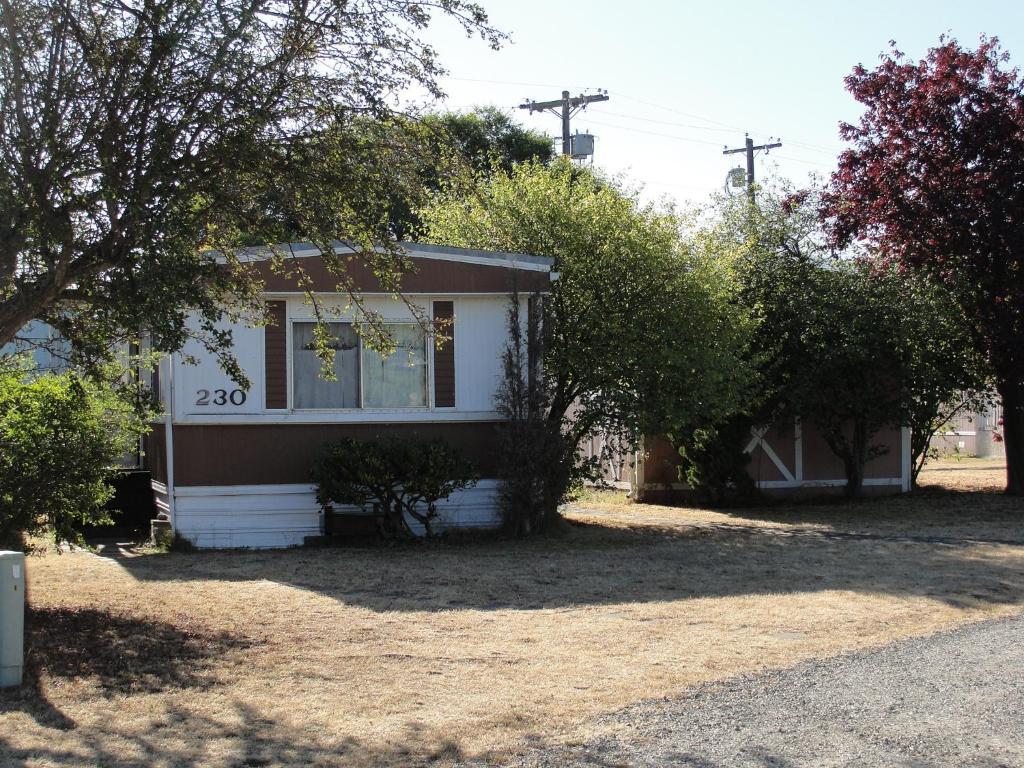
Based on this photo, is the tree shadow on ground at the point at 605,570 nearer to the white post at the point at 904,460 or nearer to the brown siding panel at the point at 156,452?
the brown siding panel at the point at 156,452

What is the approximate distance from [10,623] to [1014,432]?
49.0ft

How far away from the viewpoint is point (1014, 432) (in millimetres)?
16734

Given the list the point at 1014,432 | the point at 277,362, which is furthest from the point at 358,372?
the point at 1014,432

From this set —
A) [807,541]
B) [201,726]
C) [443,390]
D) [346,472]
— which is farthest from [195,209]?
[807,541]

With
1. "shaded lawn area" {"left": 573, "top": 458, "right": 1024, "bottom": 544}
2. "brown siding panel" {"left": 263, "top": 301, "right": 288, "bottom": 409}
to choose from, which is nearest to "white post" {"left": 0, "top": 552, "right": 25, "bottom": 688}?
"brown siding panel" {"left": 263, "top": 301, "right": 288, "bottom": 409}

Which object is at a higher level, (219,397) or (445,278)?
(445,278)

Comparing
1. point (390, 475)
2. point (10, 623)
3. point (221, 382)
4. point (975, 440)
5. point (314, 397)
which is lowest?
point (10, 623)

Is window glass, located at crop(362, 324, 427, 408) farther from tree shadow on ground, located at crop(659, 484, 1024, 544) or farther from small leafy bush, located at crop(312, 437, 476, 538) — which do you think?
tree shadow on ground, located at crop(659, 484, 1024, 544)

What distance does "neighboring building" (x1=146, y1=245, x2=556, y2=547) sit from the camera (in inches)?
475

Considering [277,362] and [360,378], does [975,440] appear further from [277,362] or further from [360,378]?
[277,362]

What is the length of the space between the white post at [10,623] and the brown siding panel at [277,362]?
242 inches

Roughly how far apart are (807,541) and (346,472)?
5.26 metres

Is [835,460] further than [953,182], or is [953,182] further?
[835,460]

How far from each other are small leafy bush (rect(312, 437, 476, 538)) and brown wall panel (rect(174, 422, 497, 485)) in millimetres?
341
